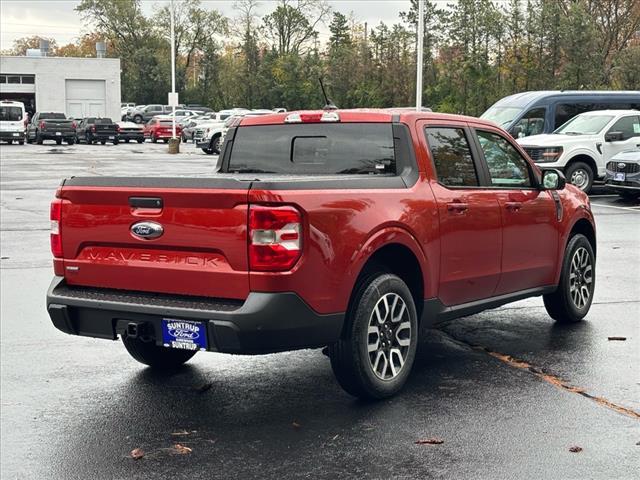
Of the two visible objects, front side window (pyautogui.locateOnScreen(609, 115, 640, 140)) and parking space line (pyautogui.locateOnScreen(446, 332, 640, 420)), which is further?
front side window (pyautogui.locateOnScreen(609, 115, 640, 140))

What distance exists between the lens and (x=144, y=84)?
301 ft

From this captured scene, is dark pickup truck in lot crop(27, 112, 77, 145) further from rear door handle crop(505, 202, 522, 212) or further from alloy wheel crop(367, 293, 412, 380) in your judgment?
alloy wheel crop(367, 293, 412, 380)

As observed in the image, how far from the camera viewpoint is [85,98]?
78.2 metres

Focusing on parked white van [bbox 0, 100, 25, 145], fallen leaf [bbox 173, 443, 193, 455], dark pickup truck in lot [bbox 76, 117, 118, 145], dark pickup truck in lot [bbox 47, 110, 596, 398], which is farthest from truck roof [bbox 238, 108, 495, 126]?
dark pickup truck in lot [bbox 76, 117, 118, 145]

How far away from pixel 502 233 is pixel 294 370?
1.85 meters

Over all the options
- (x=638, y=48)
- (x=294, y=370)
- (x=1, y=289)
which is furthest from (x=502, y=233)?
(x=638, y=48)

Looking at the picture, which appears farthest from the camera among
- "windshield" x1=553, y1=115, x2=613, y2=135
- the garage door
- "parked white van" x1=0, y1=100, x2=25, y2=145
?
the garage door

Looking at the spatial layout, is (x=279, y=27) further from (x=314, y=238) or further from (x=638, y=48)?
(x=314, y=238)

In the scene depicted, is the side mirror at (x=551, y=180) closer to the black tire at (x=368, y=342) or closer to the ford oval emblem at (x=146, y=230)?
the black tire at (x=368, y=342)

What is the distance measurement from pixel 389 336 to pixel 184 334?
1357 millimetres

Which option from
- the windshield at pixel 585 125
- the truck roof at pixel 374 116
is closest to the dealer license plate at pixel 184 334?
the truck roof at pixel 374 116

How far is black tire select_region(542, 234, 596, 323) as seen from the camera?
8172 mm

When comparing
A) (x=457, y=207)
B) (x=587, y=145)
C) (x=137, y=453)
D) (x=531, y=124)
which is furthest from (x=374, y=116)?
(x=531, y=124)

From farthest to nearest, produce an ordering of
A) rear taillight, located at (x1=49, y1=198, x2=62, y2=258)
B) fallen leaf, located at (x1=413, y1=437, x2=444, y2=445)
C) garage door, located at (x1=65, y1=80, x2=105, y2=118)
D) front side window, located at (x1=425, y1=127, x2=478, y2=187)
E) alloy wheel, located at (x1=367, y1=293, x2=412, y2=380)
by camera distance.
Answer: garage door, located at (x1=65, y1=80, x2=105, y2=118)
front side window, located at (x1=425, y1=127, x2=478, y2=187)
rear taillight, located at (x1=49, y1=198, x2=62, y2=258)
alloy wheel, located at (x1=367, y1=293, x2=412, y2=380)
fallen leaf, located at (x1=413, y1=437, x2=444, y2=445)
